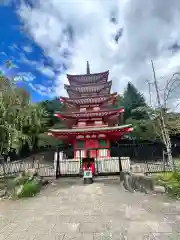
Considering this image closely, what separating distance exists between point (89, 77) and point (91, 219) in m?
22.0

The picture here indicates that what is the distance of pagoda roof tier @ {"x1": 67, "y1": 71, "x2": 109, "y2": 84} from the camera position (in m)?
24.1

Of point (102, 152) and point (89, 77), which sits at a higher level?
point (89, 77)

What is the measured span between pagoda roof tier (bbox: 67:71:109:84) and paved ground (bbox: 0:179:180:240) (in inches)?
780

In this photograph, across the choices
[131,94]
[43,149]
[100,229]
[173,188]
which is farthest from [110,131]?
[131,94]

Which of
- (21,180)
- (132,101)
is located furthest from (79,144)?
(132,101)

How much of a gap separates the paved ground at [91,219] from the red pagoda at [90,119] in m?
10.3

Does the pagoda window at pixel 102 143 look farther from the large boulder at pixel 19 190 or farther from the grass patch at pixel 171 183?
the large boulder at pixel 19 190

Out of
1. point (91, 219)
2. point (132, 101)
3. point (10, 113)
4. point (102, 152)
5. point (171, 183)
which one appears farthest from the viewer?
point (132, 101)

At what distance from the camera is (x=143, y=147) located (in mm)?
25250

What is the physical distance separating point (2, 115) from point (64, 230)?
6061 mm

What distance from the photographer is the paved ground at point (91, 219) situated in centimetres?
335

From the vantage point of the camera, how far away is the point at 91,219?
13.6ft

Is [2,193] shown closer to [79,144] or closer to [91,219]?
[91,219]

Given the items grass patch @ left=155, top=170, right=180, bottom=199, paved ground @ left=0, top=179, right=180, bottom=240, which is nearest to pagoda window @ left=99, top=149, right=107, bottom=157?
grass patch @ left=155, top=170, right=180, bottom=199
